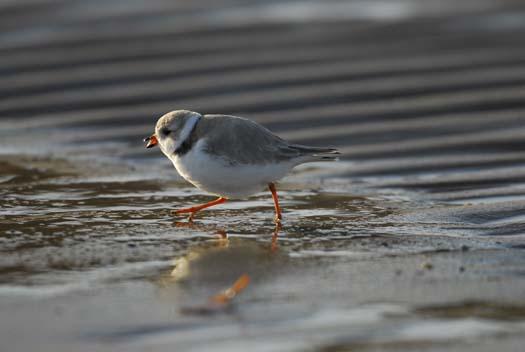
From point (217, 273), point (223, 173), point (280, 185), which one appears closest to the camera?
point (217, 273)

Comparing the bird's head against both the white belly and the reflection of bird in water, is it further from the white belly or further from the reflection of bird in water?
the reflection of bird in water

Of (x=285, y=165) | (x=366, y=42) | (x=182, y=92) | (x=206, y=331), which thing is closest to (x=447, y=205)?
(x=285, y=165)

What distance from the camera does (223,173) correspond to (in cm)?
588

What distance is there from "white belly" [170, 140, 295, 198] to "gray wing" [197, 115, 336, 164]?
4cm

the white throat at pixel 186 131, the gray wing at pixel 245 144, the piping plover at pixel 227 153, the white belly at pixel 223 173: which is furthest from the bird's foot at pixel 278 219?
A: the white throat at pixel 186 131

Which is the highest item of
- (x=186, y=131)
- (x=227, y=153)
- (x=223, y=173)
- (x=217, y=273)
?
(x=186, y=131)

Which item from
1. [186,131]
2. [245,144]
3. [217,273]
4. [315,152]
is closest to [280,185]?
[315,152]

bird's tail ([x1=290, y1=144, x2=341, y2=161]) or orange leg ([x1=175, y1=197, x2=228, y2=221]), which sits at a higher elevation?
bird's tail ([x1=290, y1=144, x2=341, y2=161])

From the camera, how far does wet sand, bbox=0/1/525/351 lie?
13.8ft

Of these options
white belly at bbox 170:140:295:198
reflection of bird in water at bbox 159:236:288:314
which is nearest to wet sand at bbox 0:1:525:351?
reflection of bird in water at bbox 159:236:288:314

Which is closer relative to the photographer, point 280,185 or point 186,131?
point 186,131

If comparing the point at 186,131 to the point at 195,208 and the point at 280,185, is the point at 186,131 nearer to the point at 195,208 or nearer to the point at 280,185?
the point at 195,208

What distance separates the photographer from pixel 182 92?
30.6 feet

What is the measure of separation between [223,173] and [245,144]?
236mm
